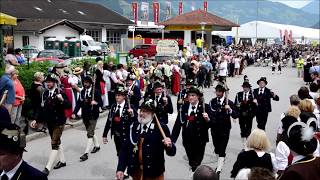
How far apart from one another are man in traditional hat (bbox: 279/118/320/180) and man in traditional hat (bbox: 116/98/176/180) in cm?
190

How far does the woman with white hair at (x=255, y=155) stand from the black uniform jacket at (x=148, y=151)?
936 millimetres

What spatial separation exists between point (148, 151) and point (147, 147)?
6 centimetres

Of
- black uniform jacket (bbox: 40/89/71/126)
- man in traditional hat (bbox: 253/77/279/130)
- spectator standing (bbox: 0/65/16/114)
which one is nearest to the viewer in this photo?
black uniform jacket (bbox: 40/89/71/126)

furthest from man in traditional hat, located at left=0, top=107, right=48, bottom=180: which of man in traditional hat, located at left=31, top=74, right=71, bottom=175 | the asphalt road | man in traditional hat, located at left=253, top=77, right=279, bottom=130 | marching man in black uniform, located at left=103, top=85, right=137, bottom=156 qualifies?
man in traditional hat, located at left=253, top=77, right=279, bottom=130

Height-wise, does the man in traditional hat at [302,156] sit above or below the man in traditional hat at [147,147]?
above

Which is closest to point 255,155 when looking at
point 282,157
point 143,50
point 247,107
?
point 282,157

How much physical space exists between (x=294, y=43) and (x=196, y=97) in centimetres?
6375

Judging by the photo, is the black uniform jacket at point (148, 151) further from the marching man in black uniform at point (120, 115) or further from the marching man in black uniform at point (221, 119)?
the marching man in black uniform at point (221, 119)

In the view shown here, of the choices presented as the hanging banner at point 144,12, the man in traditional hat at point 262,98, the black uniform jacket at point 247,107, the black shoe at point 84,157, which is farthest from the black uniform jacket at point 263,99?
the hanging banner at point 144,12

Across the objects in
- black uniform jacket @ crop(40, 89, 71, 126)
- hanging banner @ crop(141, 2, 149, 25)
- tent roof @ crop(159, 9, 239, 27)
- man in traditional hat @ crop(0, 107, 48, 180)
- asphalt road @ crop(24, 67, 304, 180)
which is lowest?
asphalt road @ crop(24, 67, 304, 180)

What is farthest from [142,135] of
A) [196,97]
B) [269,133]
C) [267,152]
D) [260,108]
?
[269,133]

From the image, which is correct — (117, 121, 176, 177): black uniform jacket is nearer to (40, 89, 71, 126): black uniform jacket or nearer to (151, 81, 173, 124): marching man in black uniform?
(40, 89, 71, 126): black uniform jacket

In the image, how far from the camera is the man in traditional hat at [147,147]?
19.5 ft

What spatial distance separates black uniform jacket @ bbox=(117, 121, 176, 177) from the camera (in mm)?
5934
